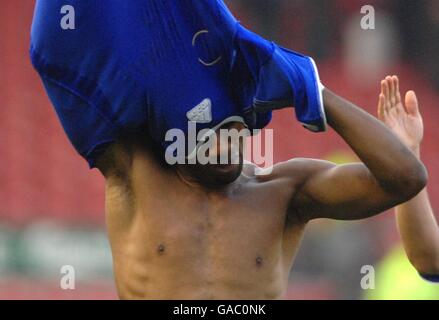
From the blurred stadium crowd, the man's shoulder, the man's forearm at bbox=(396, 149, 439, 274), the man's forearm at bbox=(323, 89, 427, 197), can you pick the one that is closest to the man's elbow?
the man's forearm at bbox=(323, 89, 427, 197)

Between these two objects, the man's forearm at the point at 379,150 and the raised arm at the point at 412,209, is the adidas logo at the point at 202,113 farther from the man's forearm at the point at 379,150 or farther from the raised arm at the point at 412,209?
the raised arm at the point at 412,209

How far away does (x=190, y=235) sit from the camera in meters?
2.68

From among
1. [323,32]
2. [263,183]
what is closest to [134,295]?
[263,183]

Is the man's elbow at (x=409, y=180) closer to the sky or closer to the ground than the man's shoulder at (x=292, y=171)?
closer to the ground

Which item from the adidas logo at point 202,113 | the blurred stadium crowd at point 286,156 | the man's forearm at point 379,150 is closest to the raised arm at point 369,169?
the man's forearm at point 379,150

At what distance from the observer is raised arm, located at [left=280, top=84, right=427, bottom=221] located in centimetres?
258

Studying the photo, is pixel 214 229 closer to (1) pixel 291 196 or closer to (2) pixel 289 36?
(1) pixel 291 196

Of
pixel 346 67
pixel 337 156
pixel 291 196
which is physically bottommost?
pixel 291 196

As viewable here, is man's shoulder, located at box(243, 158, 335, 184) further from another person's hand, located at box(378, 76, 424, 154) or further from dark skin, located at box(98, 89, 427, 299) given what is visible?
another person's hand, located at box(378, 76, 424, 154)

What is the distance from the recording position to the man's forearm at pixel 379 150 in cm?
257

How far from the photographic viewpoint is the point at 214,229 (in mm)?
2693

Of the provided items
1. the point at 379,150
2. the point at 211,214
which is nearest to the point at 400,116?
the point at 379,150

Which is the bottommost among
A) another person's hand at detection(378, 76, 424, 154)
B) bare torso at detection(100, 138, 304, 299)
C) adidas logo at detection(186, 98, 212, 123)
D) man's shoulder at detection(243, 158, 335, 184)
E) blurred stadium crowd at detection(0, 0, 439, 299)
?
bare torso at detection(100, 138, 304, 299)

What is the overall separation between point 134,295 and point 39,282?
3.59 m
